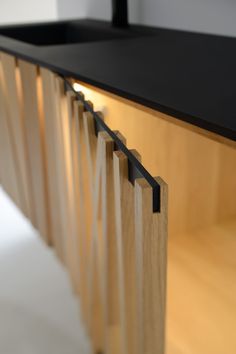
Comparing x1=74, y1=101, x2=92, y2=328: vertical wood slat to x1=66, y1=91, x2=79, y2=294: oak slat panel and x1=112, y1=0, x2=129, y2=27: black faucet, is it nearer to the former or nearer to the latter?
x1=66, y1=91, x2=79, y2=294: oak slat panel

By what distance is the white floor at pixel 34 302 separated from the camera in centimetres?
144

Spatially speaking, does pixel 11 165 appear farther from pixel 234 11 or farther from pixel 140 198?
pixel 140 198

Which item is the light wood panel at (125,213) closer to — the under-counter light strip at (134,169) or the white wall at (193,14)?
the under-counter light strip at (134,169)

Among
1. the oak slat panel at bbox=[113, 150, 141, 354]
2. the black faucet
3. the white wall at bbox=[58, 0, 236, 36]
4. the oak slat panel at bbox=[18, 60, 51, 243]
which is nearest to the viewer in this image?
the oak slat panel at bbox=[113, 150, 141, 354]

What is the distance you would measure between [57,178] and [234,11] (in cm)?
78

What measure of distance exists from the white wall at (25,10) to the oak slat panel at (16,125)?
4.47ft

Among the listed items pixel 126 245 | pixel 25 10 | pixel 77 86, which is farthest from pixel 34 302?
pixel 25 10

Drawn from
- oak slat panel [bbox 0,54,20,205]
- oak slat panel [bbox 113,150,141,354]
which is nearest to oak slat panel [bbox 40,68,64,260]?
oak slat panel [bbox 0,54,20,205]

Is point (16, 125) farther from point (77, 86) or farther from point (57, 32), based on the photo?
point (57, 32)

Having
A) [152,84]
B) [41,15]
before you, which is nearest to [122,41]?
[152,84]

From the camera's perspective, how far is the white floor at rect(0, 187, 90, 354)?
4.72ft

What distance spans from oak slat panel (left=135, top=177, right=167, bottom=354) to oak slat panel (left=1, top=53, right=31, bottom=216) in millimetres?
901

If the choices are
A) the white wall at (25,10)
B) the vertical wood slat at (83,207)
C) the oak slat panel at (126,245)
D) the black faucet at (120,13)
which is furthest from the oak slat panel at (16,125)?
the white wall at (25,10)

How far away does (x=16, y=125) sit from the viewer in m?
1.58
